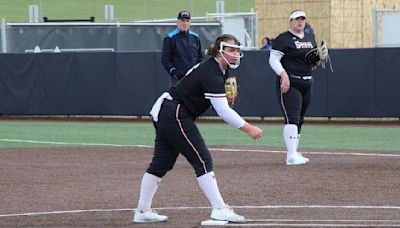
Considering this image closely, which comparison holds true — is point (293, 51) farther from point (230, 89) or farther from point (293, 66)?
point (230, 89)

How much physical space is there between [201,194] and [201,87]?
2.51 metres

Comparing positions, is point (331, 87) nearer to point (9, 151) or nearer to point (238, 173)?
point (9, 151)

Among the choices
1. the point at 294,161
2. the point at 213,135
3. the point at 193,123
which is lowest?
the point at 213,135

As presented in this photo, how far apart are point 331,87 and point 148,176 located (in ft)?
47.8

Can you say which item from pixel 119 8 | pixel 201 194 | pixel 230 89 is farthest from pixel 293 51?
pixel 119 8

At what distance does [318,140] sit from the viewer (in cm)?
2014

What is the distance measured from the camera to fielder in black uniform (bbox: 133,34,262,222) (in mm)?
9867

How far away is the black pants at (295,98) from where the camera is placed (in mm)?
14734

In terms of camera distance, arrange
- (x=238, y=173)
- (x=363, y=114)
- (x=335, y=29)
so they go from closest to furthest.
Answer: (x=238, y=173)
(x=363, y=114)
(x=335, y=29)

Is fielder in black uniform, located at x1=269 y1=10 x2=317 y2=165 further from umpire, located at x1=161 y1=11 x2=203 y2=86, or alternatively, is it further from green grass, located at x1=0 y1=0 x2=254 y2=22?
green grass, located at x1=0 y1=0 x2=254 y2=22

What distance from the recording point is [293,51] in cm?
1471

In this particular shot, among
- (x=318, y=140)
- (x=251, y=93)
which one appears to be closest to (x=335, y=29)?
(x=251, y=93)

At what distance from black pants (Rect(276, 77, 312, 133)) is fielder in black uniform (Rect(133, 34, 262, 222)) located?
468 centimetres

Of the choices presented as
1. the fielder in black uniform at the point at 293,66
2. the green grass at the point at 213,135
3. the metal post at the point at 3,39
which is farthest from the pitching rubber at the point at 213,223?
the metal post at the point at 3,39
